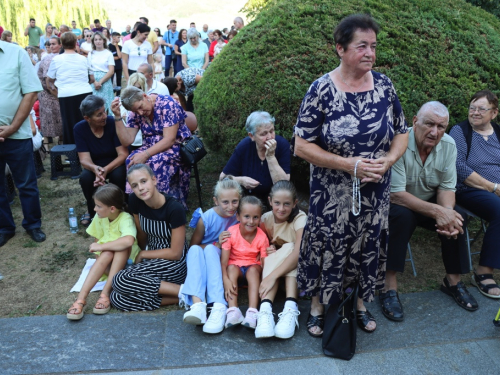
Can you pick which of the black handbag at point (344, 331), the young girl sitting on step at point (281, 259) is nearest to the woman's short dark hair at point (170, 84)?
the young girl sitting on step at point (281, 259)

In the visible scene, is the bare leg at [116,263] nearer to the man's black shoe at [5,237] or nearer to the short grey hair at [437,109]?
the man's black shoe at [5,237]

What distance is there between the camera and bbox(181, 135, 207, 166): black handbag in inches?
196

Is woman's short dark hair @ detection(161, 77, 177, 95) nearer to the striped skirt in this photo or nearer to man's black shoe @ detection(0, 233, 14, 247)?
man's black shoe @ detection(0, 233, 14, 247)

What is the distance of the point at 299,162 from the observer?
4.79m

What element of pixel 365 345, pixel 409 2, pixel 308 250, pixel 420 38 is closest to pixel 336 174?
pixel 308 250

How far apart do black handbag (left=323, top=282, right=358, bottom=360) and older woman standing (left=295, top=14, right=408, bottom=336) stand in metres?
0.18

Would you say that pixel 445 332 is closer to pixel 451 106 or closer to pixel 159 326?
pixel 159 326

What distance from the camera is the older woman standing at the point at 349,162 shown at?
2770 millimetres

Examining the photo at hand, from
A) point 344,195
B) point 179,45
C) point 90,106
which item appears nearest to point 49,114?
point 90,106

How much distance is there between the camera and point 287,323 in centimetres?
320

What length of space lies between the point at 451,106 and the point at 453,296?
1.98m

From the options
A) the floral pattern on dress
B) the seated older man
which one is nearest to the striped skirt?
the seated older man

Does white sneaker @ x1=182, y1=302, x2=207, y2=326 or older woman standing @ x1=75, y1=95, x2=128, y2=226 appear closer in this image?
white sneaker @ x1=182, y1=302, x2=207, y2=326

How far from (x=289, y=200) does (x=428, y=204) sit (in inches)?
42.3
